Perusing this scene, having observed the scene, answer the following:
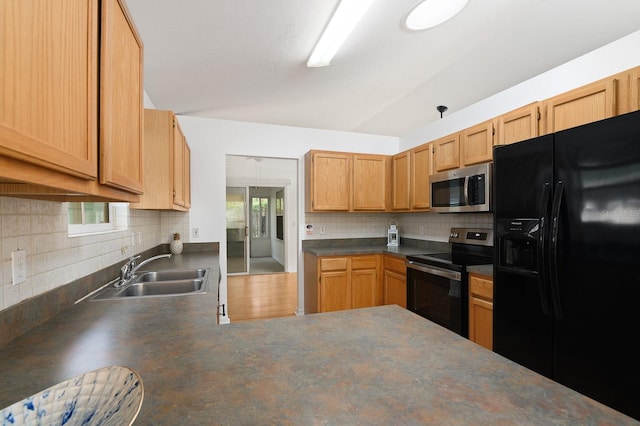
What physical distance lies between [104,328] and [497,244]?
7.26 ft

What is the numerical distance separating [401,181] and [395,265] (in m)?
1.09

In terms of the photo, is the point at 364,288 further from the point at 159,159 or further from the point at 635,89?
the point at 635,89

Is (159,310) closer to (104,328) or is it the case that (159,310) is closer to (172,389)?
(104,328)

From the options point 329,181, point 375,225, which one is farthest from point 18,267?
point 375,225

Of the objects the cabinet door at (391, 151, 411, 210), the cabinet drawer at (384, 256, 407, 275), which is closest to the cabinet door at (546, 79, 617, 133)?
the cabinet door at (391, 151, 411, 210)

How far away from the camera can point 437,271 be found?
102 inches

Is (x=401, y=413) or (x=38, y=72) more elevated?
(x=38, y=72)

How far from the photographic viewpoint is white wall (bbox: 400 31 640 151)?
193 cm

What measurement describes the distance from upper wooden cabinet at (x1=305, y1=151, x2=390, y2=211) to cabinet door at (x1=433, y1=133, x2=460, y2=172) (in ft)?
2.78

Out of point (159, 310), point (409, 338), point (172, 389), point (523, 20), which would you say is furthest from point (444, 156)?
point (172, 389)

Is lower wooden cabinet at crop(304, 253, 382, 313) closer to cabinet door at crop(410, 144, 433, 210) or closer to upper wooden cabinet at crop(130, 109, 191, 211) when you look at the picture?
cabinet door at crop(410, 144, 433, 210)

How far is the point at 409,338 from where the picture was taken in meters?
0.99

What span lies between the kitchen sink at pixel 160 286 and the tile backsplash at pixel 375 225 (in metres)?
1.81

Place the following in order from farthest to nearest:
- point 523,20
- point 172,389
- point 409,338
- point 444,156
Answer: point 444,156
point 523,20
point 409,338
point 172,389
